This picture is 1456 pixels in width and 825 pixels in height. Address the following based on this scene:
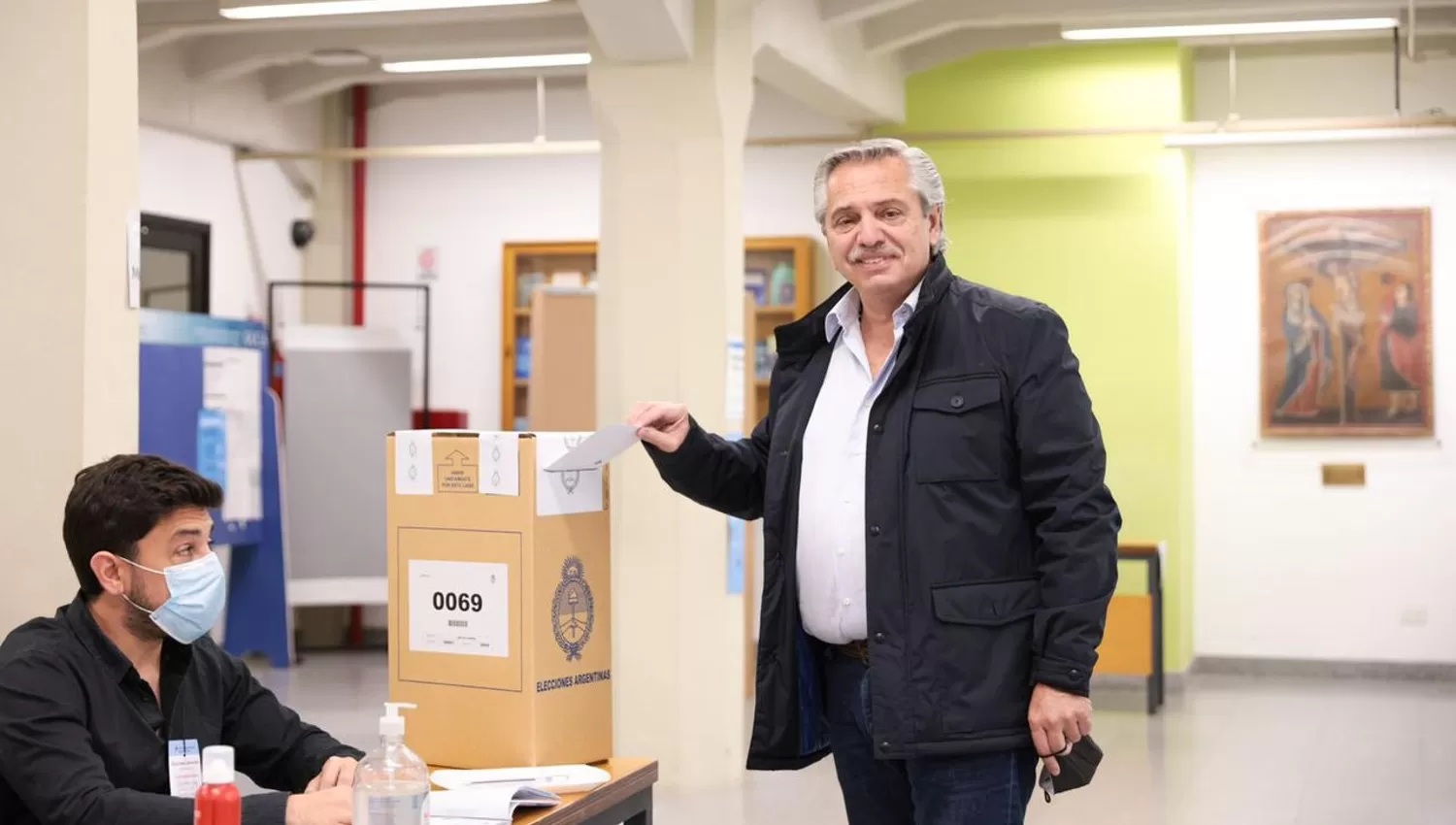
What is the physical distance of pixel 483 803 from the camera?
2.38 meters

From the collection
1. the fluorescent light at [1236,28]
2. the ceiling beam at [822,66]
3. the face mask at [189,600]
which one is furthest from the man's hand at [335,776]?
the fluorescent light at [1236,28]

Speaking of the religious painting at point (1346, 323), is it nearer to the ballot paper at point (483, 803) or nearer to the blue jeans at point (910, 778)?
the blue jeans at point (910, 778)

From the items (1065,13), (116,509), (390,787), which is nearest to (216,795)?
(390,787)

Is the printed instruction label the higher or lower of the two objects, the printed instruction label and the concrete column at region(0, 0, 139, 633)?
the lower

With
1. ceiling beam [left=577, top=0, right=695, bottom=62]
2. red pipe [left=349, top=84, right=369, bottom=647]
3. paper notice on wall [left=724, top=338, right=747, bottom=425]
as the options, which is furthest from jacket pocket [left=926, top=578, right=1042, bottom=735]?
red pipe [left=349, top=84, right=369, bottom=647]

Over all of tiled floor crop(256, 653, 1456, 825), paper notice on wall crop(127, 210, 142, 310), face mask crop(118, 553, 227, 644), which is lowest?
tiled floor crop(256, 653, 1456, 825)

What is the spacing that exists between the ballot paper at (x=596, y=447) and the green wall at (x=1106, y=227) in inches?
249

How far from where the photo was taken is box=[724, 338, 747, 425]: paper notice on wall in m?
6.24

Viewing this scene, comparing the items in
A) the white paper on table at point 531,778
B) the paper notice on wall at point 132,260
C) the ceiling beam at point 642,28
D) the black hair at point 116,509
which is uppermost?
the ceiling beam at point 642,28

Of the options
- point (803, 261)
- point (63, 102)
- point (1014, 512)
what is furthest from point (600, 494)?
point (803, 261)

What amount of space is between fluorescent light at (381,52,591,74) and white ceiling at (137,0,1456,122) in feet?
0.15

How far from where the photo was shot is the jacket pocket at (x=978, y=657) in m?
2.37

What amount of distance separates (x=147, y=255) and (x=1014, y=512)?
23.8 feet

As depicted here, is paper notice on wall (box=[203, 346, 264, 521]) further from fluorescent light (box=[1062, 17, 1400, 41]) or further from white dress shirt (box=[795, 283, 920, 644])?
white dress shirt (box=[795, 283, 920, 644])
